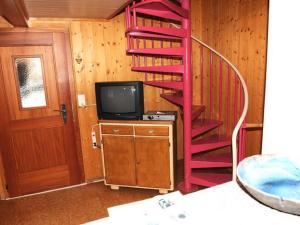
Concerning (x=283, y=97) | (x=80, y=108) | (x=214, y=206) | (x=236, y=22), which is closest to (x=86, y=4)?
(x=80, y=108)

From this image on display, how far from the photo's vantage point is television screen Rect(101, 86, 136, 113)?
9.58ft

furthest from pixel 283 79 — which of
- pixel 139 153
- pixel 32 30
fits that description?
pixel 32 30

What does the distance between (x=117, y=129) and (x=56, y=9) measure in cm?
151

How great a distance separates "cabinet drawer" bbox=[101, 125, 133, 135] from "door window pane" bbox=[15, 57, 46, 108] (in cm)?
87

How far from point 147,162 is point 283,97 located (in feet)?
6.88

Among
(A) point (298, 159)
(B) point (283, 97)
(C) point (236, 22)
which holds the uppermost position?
(C) point (236, 22)

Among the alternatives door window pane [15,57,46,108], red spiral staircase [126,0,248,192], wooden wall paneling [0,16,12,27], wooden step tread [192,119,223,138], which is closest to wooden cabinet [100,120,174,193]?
red spiral staircase [126,0,248,192]

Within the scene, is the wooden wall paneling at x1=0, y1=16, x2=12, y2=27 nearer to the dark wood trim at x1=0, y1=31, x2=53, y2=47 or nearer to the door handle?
the dark wood trim at x1=0, y1=31, x2=53, y2=47

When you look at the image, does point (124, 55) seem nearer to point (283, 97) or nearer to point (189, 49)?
point (189, 49)

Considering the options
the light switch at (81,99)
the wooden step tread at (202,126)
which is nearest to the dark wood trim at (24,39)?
the light switch at (81,99)

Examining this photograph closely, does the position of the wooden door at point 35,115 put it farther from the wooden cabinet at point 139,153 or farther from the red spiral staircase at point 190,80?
the red spiral staircase at point 190,80

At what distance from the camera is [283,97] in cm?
103

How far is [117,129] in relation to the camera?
293cm

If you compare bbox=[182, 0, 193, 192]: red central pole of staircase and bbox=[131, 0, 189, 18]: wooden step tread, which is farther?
bbox=[182, 0, 193, 192]: red central pole of staircase
